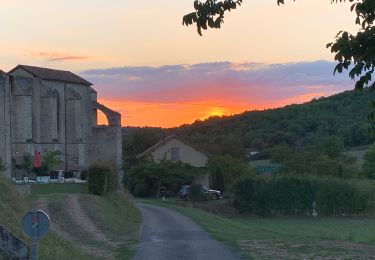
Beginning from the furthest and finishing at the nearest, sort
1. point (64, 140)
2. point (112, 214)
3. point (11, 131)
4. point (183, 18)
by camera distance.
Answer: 1. point (64, 140)
2. point (11, 131)
3. point (112, 214)
4. point (183, 18)

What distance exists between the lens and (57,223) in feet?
89.4

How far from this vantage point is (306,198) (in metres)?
60.7

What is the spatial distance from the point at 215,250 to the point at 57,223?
28.3 ft

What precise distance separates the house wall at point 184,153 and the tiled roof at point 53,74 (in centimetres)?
1176

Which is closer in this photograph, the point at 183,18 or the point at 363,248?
the point at 183,18

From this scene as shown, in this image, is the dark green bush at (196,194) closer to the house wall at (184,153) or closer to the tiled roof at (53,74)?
the house wall at (184,153)

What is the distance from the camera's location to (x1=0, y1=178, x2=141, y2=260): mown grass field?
18.0 m

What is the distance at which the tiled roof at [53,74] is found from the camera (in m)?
73.1

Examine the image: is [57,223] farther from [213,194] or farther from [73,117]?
[73,117]

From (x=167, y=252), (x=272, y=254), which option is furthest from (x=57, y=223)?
(x=272, y=254)

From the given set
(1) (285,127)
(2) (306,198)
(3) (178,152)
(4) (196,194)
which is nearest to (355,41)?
(2) (306,198)

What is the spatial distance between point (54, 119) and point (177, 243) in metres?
52.1

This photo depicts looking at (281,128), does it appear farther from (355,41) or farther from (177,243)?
(355,41)

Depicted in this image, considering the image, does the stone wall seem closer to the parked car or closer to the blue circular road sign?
the parked car
